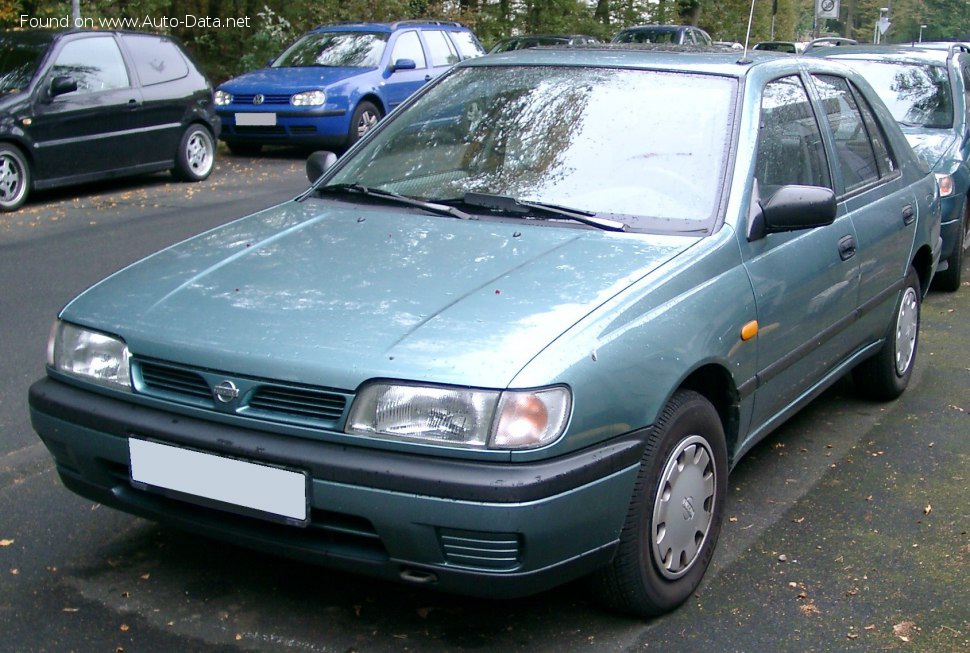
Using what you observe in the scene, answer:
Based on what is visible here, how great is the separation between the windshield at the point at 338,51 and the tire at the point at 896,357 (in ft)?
34.9

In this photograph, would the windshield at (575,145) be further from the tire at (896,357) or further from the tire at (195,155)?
the tire at (195,155)

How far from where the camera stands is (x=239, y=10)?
66.1 ft

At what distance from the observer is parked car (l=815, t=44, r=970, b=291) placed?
7746 mm

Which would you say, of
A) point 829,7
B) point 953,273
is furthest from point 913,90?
point 829,7

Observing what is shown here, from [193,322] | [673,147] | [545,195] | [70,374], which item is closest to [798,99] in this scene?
[673,147]

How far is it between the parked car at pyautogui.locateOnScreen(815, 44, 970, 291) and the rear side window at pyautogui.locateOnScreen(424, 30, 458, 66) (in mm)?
7996

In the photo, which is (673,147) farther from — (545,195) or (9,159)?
(9,159)

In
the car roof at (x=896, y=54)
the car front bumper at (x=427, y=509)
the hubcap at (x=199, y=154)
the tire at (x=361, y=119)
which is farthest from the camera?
the tire at (x=361, y=119)

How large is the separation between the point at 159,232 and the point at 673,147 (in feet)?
21.5

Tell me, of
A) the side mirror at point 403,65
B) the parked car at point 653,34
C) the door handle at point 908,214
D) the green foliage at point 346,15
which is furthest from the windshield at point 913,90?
the parked car at point 653,34

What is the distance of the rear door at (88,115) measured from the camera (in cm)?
1088

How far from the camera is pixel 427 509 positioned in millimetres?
2826

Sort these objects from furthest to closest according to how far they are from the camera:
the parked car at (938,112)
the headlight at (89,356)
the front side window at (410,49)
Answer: the front side window at (410,49), the parked car at (938,112), the headlight at (89,356)

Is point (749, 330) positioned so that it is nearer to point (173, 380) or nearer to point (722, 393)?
point (722, 393)
